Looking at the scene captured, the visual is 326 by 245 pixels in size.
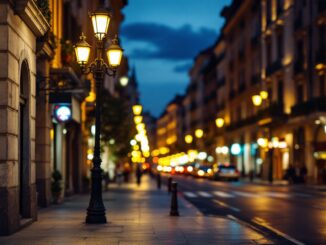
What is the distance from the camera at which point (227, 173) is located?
238 feet

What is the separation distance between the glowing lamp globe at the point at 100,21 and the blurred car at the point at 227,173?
53827 mm

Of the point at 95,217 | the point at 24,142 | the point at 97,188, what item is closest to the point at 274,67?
the point at 97,188

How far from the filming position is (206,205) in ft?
102

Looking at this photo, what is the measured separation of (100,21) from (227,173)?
2138 inches

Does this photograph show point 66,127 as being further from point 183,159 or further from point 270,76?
point 183,159

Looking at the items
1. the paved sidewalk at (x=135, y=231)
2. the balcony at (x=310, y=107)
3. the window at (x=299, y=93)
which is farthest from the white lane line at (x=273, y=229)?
the window at (x=299, y=93)

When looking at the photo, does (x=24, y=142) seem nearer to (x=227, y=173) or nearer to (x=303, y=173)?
(x=303, y=173)

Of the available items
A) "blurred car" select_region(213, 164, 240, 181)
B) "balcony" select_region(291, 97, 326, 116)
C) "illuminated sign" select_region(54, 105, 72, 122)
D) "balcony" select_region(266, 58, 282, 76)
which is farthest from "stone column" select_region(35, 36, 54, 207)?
"blurred car" select_region(213, 164, 240, 181)

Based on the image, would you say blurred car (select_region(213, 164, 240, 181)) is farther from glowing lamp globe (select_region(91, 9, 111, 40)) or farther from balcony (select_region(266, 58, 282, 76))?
glowing lamp globe (select_region(91, 9, 111, 40))

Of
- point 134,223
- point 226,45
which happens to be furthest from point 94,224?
point 226,45

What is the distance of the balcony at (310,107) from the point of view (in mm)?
52938

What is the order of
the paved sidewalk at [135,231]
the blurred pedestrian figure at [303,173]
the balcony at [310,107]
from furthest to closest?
the blurred pedestrian figure at [303,173]
the balcony at [310,107]
the paved sidewalk at [135,231]

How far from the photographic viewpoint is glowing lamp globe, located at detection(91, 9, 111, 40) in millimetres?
19094

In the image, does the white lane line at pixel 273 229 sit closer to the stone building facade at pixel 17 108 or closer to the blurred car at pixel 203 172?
the stone building facade at pixel 17 108
